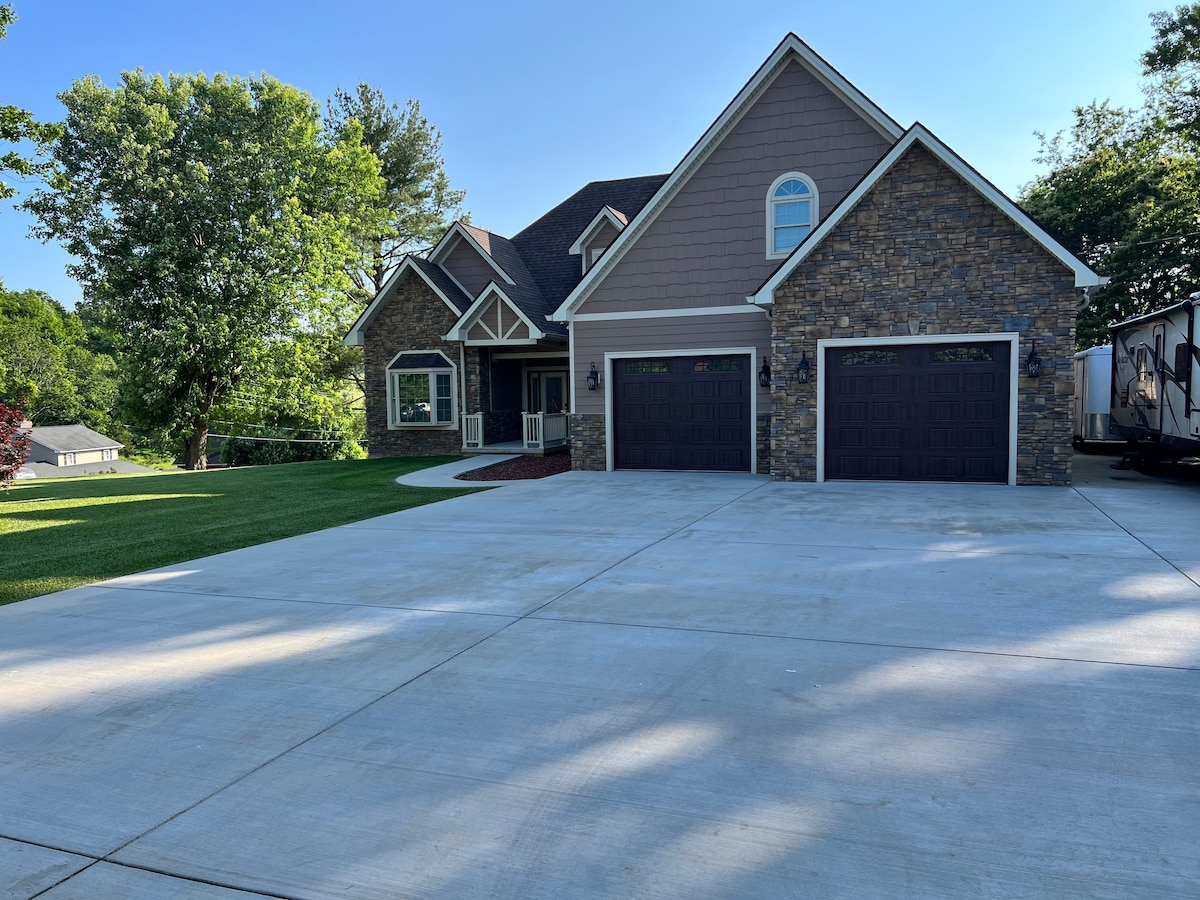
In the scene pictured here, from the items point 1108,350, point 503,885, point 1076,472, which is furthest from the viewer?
point 1108,350

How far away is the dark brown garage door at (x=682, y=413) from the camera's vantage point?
1563cm

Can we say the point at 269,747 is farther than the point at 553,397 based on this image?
No

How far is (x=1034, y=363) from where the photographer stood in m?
12.5

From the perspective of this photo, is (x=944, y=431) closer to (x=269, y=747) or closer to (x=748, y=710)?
(x=748, y=710)

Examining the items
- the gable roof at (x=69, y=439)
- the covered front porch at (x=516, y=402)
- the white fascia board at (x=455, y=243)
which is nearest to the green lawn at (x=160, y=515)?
the covered front porch at (x=516, y=402)

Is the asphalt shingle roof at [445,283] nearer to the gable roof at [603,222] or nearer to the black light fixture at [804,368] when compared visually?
the gable roof at [603,222]

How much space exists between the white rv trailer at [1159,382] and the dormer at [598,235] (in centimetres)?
1135

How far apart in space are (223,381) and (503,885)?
29.7 metres

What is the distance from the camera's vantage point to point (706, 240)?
51.4ft

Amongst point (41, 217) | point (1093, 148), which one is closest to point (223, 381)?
point (41, 217)

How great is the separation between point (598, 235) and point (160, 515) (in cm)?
1242

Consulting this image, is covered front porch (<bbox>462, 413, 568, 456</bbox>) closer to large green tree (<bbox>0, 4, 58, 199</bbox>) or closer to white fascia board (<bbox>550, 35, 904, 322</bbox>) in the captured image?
white fascia board (<bbox>550, 35, 904, 322</bbox>)

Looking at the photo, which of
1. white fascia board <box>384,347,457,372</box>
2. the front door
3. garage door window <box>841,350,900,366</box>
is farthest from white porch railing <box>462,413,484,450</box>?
garage door window <box>841,350,900,366</box>

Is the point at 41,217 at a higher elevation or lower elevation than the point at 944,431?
higher
